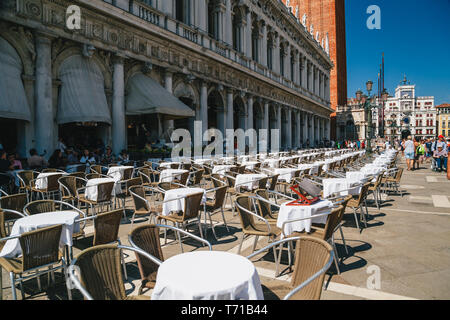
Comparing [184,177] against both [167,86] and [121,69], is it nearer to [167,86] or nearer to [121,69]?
[121,69]

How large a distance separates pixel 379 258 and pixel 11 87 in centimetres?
1097

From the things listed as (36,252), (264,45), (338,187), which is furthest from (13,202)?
(264,45)

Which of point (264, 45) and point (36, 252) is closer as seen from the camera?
point (36, 252)

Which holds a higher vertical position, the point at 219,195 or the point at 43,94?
the point at 43,94

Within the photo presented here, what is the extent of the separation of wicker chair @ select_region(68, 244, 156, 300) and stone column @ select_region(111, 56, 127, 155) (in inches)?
453

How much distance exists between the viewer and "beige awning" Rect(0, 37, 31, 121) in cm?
906

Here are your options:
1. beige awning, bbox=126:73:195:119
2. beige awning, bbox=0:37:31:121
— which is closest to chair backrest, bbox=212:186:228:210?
beige awning, bbox=0:37:31:121

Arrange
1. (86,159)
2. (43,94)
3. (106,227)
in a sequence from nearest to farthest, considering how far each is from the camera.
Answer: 1. (106,227)
2. (86,159)
3. (43,94)

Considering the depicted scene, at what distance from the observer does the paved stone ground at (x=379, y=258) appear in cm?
328

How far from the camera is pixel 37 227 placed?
346 centimetres

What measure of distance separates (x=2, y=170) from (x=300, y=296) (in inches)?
318

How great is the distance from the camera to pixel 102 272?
2418 mm

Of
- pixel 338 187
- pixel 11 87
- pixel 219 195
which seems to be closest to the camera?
pixel 219 195

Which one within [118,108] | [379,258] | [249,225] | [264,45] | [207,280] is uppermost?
[264,45]
